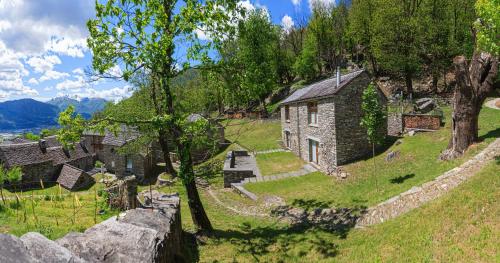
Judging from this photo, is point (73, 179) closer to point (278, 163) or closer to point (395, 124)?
point (278, 163)

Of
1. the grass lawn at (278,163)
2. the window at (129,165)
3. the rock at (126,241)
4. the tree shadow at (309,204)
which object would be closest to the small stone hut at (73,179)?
the window at (129,165)

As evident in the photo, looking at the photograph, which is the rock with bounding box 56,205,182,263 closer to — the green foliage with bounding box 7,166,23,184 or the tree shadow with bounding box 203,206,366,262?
the tree shadow with bounding box 203,206,366,262

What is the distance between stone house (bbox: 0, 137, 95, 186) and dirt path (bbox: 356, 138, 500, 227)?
36.1 metres

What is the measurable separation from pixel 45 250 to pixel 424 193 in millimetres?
12547

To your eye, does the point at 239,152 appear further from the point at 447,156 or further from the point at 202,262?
the point at 202,262

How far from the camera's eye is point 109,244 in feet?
17.4

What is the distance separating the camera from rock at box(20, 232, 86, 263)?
13.1 feet

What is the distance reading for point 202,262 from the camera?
351 inches

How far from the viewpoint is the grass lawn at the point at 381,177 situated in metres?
14.4

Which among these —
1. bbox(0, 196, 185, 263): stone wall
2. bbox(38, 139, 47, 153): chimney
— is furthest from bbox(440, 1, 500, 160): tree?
bbox(38, 139, 47, 153): chimney

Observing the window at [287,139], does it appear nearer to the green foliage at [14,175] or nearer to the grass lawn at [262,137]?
the grass lawn at [262,137]

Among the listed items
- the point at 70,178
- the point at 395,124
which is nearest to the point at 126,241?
the point at 395,124

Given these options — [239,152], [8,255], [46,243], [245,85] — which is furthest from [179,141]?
[239,152]

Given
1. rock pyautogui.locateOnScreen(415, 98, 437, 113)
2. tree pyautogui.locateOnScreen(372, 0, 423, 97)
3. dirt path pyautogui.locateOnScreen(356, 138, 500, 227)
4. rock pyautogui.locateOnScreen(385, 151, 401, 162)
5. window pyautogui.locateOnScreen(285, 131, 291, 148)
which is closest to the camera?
dirt path pyautogui.locateOnScreen(356, 138, 500, 227)
